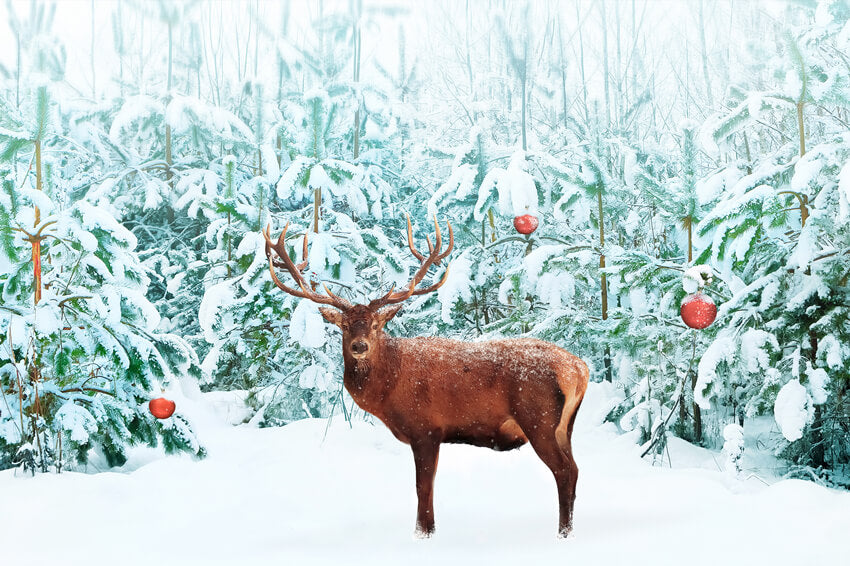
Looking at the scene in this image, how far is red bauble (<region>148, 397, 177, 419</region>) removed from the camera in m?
4.21

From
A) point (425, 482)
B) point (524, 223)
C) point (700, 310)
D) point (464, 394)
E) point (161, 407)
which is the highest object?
point (524, 223)

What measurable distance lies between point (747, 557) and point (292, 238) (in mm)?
3727

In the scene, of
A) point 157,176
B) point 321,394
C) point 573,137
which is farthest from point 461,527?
point 157,176

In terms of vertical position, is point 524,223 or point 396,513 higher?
point 524,223

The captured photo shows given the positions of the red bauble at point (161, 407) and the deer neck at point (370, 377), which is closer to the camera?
the deer neck at point (370, 377)

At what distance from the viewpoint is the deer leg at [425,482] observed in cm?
330

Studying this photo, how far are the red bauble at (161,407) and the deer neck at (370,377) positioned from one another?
1.33 metres

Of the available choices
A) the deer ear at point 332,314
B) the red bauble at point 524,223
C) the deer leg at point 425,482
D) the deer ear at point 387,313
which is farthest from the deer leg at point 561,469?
the red bauble at point 524,223

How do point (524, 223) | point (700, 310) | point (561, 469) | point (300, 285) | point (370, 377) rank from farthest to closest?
point (524, 223), point (700, 310), point (300, 285), point (370, 377), point (561, 469)

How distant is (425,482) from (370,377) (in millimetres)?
A: 497

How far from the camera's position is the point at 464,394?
11.2 ft

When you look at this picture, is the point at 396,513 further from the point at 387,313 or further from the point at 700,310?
the point at 700,310

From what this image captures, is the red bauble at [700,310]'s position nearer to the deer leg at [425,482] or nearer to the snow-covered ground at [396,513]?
the snow-covered ground at [396,513]

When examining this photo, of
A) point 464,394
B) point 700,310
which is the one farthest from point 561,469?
point 700,310
